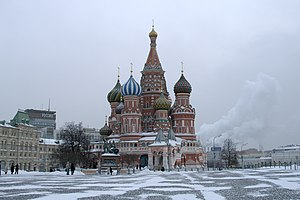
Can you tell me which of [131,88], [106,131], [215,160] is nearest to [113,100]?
[106,131]

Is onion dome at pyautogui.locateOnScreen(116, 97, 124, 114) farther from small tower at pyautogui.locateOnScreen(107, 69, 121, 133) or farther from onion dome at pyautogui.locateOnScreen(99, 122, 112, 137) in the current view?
onion dome at pyautogui.locateOnScreen(99, 122, 112, 137)

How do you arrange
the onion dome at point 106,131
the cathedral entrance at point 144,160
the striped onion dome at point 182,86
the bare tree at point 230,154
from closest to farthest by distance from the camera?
the cathedral entrance at point 144,160, the striped onion dome at point 182,86, the bare tree at point 230,154, the onion dome at point 106,131

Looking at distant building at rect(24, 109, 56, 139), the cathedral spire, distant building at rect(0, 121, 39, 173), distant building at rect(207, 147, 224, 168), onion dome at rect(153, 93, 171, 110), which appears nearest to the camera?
onion dome at rect(153, 93, 171, 110)

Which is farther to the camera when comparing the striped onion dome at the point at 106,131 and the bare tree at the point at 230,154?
the striped onion dome at the point at 106,131

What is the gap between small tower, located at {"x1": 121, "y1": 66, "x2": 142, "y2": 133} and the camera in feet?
254

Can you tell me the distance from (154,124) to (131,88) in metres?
8.69

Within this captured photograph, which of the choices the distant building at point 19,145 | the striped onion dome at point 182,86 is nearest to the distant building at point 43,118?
the distant building at point 19,145

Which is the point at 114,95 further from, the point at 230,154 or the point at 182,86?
the point at 230,154

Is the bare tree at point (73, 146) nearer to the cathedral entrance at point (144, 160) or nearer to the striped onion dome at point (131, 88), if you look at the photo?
the cathedral entrance at point (144, 160)

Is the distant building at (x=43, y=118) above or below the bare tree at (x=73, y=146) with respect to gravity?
above

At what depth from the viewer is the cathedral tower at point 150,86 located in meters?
82.5

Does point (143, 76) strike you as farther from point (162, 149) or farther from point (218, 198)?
point (218, 198)

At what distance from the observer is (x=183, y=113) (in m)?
79.9

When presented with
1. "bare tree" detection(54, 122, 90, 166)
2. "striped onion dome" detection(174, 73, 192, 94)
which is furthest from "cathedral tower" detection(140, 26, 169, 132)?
"bare tree" detection(54, 122, 90, 166)
